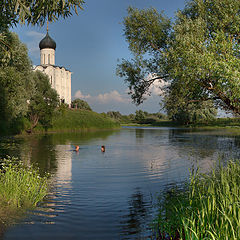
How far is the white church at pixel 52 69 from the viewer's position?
9356 cm

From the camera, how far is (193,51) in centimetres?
1412

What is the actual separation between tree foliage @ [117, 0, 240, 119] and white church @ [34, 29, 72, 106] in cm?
7972

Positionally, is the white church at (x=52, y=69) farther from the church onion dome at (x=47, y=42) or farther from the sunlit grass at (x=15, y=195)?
the sunlit grass at (x=15, y=195)

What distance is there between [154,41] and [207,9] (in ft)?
13.3

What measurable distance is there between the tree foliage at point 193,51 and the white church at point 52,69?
79722 mm

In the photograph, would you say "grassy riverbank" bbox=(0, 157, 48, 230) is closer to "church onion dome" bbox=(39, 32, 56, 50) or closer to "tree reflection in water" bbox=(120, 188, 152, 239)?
"tree reflection in water" bbox=(120, 188, 152, 239)

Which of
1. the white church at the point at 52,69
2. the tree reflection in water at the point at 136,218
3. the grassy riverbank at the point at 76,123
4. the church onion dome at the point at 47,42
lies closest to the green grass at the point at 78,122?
the grassy riverbank at the point at 76,123

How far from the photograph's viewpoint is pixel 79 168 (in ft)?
63.6

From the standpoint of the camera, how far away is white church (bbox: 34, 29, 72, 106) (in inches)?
3683

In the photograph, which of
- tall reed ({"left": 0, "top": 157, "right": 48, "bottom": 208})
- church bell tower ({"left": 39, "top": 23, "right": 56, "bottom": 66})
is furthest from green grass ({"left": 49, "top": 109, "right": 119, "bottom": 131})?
tall reed ({"left": 0, "top": 157, "right": 48, "bottom": 208})

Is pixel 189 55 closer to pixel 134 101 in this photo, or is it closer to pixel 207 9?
pixel 207 9

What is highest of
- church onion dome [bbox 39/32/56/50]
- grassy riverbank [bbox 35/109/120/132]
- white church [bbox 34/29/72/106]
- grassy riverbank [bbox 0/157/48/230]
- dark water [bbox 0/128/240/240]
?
church onion dome [bbox 39/32/56/50]

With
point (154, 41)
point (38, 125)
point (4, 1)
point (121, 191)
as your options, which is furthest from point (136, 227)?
point (38, 125)

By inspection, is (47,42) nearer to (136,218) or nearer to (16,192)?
(16,192)
